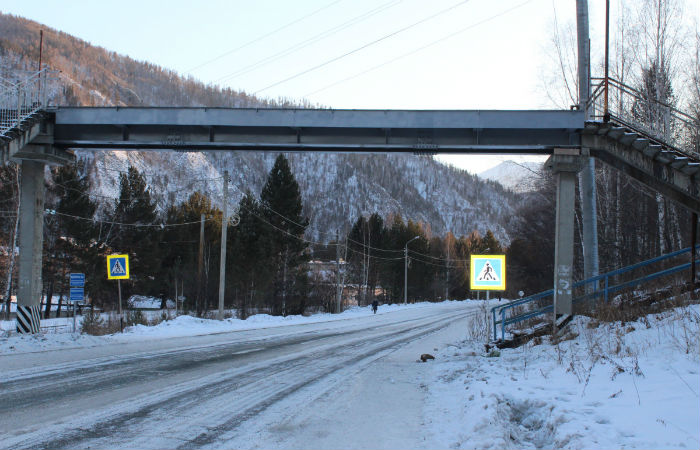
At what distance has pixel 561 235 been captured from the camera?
1537cm

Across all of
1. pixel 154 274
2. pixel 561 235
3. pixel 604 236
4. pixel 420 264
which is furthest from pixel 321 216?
pixel 561 235

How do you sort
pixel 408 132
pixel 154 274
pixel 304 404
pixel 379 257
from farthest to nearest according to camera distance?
pixel 379 257 < pixel 154 274 < pixel 408 132 < pixel 304 404

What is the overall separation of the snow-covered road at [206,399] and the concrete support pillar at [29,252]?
152 inches

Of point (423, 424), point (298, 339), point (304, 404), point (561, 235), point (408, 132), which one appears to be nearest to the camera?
point (423, 424)

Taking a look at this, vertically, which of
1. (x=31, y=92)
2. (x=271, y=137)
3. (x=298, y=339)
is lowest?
(x=298, y=339)

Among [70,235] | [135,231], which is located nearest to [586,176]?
[70,235]

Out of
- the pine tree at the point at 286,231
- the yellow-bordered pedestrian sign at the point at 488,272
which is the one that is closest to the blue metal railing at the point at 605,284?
the yellow-bordered pedestrian sign at the point at 488,272

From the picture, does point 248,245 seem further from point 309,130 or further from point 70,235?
point 309,130

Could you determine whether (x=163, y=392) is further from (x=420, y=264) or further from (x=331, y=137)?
(x=420, y=264)

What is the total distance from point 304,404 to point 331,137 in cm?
1051

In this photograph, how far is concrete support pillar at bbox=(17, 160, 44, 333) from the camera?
16938mm

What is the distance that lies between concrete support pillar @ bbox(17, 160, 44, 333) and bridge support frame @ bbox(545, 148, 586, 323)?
1614cm

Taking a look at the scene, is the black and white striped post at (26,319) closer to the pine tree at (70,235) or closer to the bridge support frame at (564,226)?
the bridge support frame at (564,226)

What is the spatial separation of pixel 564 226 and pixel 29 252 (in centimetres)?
1658
